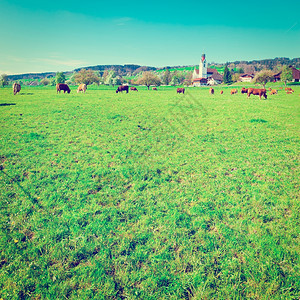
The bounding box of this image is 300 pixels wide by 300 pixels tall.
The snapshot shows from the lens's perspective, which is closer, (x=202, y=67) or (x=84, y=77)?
(x=84, y=77)

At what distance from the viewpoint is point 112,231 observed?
448 centimetres

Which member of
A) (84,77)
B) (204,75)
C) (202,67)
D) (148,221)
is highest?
(202,67)

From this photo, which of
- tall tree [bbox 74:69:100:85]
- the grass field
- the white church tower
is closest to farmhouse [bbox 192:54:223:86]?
the white church tower

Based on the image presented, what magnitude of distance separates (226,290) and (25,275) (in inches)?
143

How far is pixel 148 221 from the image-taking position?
4.77 m

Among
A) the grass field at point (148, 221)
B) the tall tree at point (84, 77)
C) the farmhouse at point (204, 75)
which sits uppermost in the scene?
the farmhouse at point (204, 75)

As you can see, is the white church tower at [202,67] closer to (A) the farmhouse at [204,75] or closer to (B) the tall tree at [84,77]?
(A) the farmhouse at [204,75]

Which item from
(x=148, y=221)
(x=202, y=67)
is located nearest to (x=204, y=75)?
(x=202, y=67)

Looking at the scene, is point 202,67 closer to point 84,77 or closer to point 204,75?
point 204,75

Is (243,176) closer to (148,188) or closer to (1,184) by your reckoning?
(148,188)

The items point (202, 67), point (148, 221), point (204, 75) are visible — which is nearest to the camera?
point (148, 221)

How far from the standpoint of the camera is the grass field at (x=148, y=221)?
3332mm

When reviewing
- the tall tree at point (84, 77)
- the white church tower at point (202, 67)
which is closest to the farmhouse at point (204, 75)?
the white church tower at point (202, 67)

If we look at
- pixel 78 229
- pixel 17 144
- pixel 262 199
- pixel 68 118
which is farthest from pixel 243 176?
pixel 68 118
